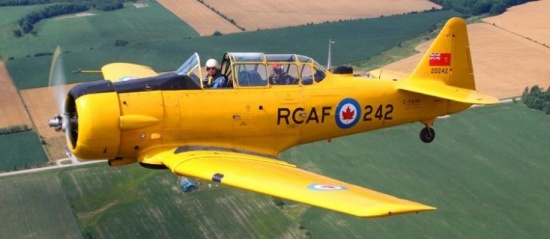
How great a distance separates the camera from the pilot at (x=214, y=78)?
16.7 meters

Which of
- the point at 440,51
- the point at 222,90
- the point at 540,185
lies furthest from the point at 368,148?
the point at 222,90

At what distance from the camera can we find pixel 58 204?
34531 millimetres

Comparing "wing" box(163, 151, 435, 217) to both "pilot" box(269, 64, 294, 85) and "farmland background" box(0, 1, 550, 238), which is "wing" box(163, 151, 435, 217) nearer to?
"pilot" box(269, 64, 294, 85)

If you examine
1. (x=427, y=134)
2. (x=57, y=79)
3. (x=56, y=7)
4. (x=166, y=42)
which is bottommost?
(x=166, y=42)

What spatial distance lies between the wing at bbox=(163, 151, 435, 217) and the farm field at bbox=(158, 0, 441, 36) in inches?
1919

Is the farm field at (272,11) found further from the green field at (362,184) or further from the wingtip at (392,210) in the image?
the wingtip at (392,210)

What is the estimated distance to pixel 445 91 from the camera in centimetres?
1905

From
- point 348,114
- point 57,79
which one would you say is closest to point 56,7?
point 57,79

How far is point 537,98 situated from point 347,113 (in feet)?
116

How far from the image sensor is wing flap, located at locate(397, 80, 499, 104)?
18250 millimetres

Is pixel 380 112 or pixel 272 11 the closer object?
pixel 380 112

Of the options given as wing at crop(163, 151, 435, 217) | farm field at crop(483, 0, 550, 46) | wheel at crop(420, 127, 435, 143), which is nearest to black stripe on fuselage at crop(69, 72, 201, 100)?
wing at crop(163, 151, 435, 217)

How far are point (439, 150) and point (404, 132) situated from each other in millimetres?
2803

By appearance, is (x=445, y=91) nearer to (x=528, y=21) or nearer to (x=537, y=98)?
(x=537, y=98)
